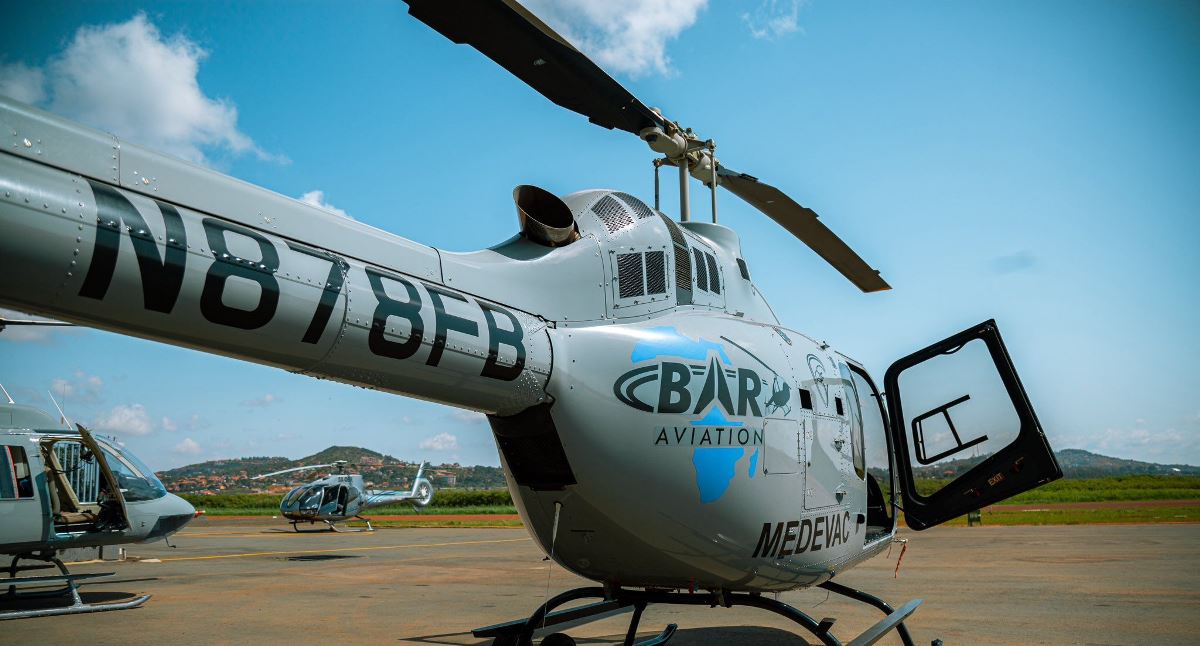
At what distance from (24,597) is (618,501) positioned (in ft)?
34.0

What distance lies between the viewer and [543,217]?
18.5 ft

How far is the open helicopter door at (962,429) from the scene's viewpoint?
23.0 ft

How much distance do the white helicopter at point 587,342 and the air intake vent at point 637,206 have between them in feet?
0.12

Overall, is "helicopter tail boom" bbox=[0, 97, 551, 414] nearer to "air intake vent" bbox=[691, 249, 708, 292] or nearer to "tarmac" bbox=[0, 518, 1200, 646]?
"air intake vent" bbox=[691, 249, 708, 292]

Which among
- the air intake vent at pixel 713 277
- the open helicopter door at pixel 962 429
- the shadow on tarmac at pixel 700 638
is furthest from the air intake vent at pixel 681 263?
the shadow on tarmac at pixel 700 638

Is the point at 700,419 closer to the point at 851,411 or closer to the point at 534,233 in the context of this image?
the point at 534,233

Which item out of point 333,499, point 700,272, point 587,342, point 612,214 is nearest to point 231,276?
point 587,342

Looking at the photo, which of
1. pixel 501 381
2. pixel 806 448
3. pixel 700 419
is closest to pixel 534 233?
pixel 501 381

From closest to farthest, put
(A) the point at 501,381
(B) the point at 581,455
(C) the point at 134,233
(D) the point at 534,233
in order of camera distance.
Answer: (C) the point at 134,233
(A) the point at 501,381
(B) the point at 581,455
(D) the point at 534,233

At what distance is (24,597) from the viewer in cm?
1086

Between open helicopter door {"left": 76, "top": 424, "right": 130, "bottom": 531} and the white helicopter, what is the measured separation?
30.0 ft

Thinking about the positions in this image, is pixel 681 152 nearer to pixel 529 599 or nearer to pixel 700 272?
pixel 700 272

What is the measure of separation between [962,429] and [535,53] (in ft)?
17.3

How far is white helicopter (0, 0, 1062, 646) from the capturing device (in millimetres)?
3152
